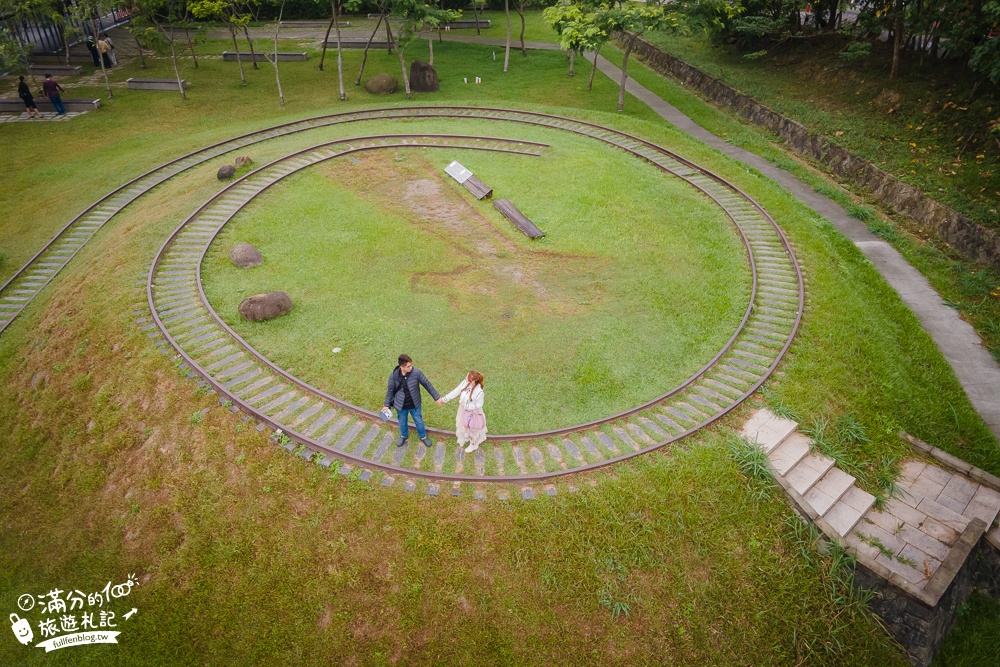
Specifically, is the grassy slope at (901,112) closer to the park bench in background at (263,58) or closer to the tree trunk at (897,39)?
the tree trunk at (897,39)

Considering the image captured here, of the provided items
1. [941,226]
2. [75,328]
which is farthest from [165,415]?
[941,226]

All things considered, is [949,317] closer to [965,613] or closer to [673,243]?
[673,243]

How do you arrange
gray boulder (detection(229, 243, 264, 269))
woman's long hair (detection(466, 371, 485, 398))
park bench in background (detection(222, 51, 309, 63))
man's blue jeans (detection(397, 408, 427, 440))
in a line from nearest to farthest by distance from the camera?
1. woman's long hair (detection(466, 371, 485, 398))
2. man's blue jeans (detection(397, 408, 427, 440))
3. gray boulder (detection(229, 243, 264, 269))
4. park bench in background (detection(222, 51, 309, 63))

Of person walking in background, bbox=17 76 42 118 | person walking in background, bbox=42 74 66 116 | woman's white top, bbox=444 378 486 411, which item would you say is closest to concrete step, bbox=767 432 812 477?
woman's white top, bbox=444 378 486 411

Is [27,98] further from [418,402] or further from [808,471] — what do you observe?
[808,471]

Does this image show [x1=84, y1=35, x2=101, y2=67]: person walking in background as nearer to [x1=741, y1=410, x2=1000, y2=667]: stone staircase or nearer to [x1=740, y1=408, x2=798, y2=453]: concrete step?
[x1=740, y1=408, x2=798, y2=453]: concrete step

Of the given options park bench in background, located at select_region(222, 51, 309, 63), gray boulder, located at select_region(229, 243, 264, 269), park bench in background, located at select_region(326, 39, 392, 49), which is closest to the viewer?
gray boulder, located at select_region(229, 243, 264, 269)
